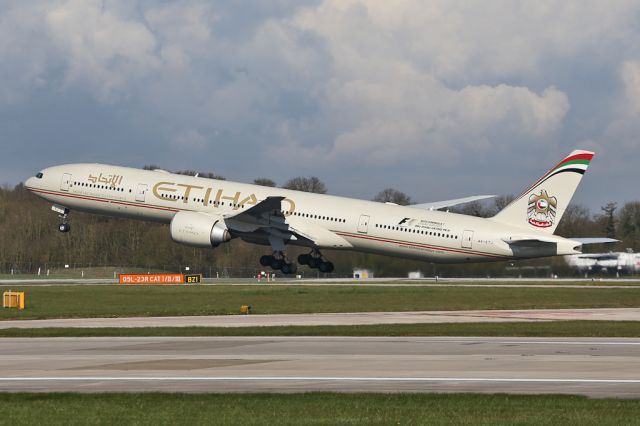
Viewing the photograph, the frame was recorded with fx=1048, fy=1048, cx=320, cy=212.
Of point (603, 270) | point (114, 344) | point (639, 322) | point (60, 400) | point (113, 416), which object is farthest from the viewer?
point (603, 270)

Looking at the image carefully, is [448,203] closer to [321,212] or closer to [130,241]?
[321,212]

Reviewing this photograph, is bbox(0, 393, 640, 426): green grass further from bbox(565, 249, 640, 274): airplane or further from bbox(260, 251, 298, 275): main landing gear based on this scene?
bbox(565, 249, 640, 274): airplane

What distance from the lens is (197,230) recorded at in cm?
7144

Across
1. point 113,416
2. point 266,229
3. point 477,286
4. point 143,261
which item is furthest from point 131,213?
point 113,416

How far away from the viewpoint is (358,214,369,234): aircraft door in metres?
71.9

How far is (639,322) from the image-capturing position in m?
42.2

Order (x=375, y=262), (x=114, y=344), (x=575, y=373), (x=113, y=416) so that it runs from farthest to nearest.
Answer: (x=375, y=262), (x=114, y=344), (x=575, y=373), (x=113, y=416)

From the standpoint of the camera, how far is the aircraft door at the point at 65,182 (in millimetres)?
75188

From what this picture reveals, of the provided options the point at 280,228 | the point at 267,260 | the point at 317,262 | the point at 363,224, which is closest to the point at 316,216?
the point at 280,228

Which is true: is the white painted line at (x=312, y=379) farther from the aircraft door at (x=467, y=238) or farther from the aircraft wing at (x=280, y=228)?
the aircraft wing at (x=280, y=228)

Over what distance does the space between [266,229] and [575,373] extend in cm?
5080

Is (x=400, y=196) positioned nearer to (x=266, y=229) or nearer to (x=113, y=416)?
(x=266, y=229)

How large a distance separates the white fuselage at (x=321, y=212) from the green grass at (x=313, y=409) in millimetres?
50668

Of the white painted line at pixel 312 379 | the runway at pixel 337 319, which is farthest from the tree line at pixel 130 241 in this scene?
the white painted line at pixel 312 379
